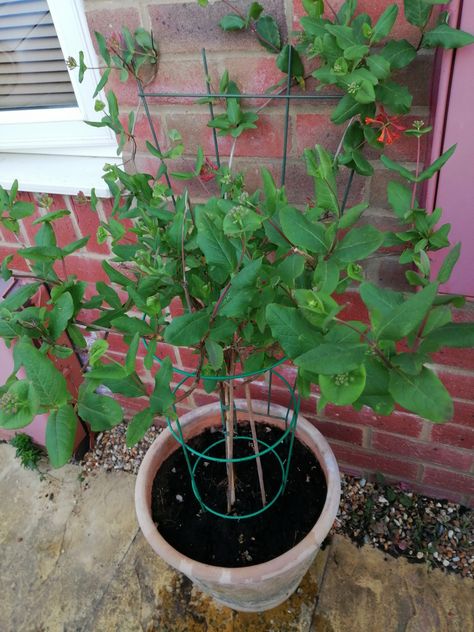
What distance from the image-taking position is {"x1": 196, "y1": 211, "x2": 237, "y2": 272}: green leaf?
74 centimetres

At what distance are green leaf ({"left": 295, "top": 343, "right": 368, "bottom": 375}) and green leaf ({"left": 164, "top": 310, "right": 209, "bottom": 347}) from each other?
0.67 feet

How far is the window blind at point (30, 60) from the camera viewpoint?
4.50ft

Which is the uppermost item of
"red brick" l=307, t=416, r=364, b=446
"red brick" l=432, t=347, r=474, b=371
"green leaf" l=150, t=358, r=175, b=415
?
"green leaf" l=150, t=358, r=175, b=415

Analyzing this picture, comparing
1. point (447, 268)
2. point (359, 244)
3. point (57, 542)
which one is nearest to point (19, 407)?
point (359, 244)

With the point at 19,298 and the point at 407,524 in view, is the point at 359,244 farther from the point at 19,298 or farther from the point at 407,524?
the point at 407,524

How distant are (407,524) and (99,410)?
1.21m

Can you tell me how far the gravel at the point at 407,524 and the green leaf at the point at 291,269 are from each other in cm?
Result: 113

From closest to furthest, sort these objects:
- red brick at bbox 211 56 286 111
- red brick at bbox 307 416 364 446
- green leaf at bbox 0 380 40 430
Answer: green leaf at bbox 0 380 40 430
red brick at bbox 211 56 286 111
red brick at bbox 307 416 364 446

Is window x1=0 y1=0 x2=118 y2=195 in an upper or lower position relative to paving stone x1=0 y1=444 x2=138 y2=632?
upper

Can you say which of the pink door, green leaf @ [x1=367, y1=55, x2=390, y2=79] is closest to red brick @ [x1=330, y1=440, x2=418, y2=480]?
Answer: the pink door

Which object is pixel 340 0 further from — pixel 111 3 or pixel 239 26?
pixel 111 3

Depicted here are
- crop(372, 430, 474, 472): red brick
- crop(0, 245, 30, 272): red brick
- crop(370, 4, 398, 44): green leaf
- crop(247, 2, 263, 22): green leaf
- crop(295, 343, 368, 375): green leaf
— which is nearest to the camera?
crop(295, 343, 368, 375): green leaf

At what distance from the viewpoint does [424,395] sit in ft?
1.89

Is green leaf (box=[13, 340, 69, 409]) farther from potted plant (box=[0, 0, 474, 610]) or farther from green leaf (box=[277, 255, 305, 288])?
green leaf (box=[277, 255, 305, 288])
